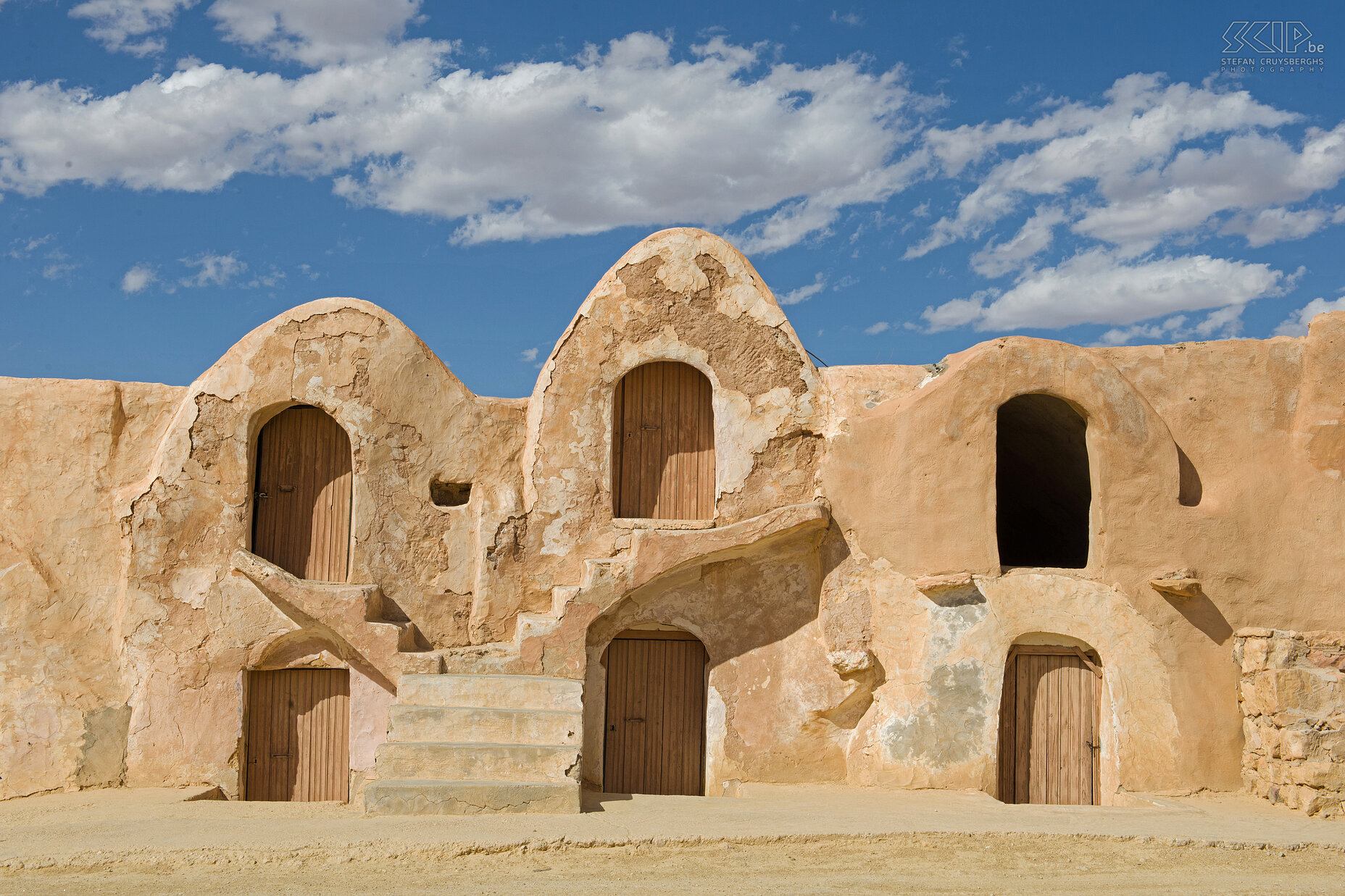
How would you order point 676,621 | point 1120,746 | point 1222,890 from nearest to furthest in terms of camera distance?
1. point 1222,890
2. point 1120,746
3. point 676,621

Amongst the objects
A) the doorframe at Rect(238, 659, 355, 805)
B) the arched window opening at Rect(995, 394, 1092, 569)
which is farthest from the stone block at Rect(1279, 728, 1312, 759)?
the doorframe at Rect(238, 659, 355, 805)

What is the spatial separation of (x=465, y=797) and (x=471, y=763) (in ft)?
1.20

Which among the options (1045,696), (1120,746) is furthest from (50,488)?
(1120,746)

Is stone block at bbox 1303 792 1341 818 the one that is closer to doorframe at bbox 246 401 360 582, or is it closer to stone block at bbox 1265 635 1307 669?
stone block at bbox 1265 635 1307 669

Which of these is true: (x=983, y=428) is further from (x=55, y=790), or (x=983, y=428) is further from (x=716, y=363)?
(x=55, y=790)

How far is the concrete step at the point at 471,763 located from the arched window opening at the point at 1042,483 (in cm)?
526

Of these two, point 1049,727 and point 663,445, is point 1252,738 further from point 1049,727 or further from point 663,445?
point 663,445

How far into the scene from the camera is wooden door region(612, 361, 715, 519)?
443 inches

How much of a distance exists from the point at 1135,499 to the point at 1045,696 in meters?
2.17

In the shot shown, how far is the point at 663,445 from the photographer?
1131 cm

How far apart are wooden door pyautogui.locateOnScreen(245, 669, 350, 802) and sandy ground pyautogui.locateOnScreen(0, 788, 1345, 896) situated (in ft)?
5.28

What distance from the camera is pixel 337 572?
434 inches

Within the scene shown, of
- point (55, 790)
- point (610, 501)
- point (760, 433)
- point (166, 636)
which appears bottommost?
point (55, 790)

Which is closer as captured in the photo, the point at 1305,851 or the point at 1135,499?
the point at 1305,851
